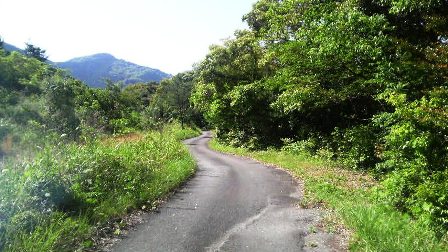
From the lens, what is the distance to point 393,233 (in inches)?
273

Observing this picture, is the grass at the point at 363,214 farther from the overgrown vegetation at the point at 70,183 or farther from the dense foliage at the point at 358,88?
the overgrown vegetation at the point at 70,183

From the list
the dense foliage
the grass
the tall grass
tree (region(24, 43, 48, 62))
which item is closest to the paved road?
the grass

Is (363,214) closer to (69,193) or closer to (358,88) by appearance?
(69,193)

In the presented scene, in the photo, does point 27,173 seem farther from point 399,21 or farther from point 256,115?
point 256,115

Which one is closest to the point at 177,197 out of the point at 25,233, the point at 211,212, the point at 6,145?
the point at 211,212

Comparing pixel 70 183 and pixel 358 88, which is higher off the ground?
pixel 358 88

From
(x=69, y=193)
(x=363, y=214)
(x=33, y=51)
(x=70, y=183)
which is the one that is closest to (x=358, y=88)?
(x=363, y=214)

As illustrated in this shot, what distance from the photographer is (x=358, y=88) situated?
17.7 metres

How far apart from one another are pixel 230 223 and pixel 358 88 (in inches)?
443

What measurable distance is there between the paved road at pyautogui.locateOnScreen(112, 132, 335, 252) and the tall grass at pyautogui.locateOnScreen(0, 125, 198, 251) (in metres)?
0.73

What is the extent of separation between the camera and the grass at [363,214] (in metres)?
6.67

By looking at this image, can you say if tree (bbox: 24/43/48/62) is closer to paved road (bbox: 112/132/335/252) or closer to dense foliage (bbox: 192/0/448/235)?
dense foliage (bbox: 192/0/448/235)

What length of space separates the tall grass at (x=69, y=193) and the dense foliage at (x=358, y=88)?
628cm

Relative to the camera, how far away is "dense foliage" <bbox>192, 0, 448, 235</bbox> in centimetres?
842
